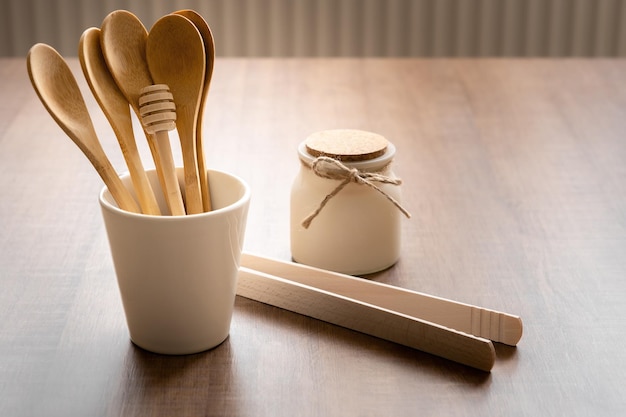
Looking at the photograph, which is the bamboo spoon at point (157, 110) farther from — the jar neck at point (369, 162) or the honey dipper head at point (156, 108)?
the jar neck at point (369, 162)

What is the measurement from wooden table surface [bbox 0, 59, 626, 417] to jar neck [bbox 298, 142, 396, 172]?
4.0 inches

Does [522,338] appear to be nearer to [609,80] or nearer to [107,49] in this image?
[107,49]

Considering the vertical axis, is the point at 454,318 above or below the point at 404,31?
above

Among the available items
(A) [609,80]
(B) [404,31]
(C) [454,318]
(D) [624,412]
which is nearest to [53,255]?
(C) [454,318]

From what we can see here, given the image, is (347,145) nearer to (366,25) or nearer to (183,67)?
(183,67)

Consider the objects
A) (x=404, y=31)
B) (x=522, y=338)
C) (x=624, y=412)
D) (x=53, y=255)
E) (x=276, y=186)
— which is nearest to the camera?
(x=624, y=412)

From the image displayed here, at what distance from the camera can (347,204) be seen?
84 centimetres

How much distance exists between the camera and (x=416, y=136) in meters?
1.23

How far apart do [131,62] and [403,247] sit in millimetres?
344

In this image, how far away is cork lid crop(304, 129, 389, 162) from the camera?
2.72 ft

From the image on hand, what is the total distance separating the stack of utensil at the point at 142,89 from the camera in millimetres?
692

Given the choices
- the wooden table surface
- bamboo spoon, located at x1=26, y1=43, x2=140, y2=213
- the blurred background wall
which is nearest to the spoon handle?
bamboo spoon, located at x1=26, y1=43, x2=140, y2=213

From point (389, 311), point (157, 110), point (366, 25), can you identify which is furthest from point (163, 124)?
point (366, 25)

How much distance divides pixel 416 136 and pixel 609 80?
1.32ft
